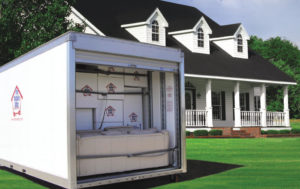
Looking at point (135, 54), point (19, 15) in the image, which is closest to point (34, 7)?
point (19, 15)

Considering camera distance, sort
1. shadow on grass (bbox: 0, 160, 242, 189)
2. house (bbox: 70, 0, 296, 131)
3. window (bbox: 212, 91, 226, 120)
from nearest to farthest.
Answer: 1. shadow on grass (bbox: 0, 160, 242, 189)
2. house (bbox: 70, 0, 296, 131)
3. window (bbox: 212, 91, 226, 120)

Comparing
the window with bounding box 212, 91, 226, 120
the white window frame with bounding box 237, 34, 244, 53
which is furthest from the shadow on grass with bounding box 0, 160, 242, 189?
the white window frame with bounding box 237, 34, 244, 53

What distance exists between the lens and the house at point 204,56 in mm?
23438

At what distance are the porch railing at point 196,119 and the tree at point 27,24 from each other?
30.4ft

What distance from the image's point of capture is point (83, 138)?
7.59m

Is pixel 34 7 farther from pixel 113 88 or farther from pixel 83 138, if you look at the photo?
pixel 83 138

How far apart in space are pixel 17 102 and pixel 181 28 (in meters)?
19.1

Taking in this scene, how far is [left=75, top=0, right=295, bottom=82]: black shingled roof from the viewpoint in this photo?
76.1 ft

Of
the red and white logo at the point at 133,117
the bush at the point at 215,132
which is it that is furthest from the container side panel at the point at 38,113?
the bush at the point at 215,132

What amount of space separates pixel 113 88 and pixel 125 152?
1.99 m

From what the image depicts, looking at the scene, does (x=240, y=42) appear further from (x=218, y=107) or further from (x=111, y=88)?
(x=111, y=88)

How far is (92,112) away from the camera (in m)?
9.28

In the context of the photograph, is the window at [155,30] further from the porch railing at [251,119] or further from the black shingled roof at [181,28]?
the porch railing at [251,119]

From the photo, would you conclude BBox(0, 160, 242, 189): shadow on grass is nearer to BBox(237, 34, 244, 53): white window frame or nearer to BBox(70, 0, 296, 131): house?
BBox(70, 0, 296, 131): house
